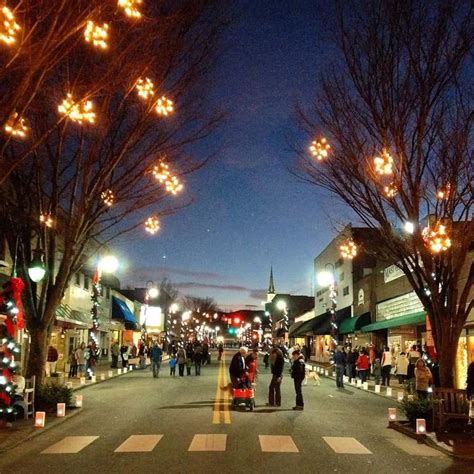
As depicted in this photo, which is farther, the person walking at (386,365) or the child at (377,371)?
the child at (377,371)

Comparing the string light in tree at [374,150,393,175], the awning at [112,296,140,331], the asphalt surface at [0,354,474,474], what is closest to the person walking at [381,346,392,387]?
the asphalt surface at [0,354,474,474]

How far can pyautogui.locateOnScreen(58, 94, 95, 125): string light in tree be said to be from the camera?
12.3 metres

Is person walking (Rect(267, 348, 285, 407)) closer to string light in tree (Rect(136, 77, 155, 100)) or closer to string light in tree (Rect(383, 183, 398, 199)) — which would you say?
string light in tree (Rect(383, 183, 398, 199))

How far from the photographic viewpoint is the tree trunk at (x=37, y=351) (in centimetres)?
1834

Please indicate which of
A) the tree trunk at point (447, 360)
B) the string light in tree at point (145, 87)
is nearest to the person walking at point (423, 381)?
the tree trunk at point (447, 360)

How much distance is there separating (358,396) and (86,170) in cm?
1349

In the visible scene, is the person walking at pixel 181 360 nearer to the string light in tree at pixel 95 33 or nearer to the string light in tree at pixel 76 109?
the string light in tree at pixel 76 109

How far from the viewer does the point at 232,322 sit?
140625 mm

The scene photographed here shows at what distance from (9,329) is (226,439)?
17.9 ft

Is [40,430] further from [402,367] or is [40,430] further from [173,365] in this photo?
[173,365]

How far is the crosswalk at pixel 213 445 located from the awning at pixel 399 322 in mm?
16854

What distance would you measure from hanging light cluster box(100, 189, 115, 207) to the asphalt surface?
5.63m

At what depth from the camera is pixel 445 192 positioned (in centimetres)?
1566

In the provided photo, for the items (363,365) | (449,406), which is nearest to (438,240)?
(449,406)
